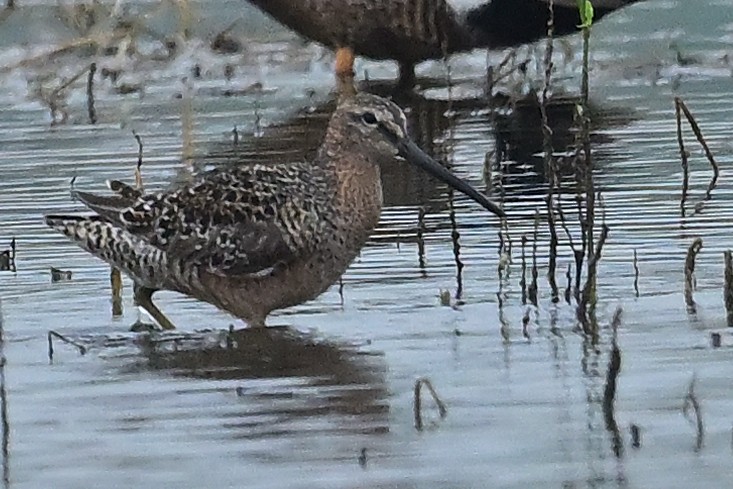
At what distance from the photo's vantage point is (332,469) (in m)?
5.14

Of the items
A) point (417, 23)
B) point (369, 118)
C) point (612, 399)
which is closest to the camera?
point (612, 399)

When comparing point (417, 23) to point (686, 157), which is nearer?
point (686, 157)

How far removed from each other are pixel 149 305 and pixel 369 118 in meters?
0.95

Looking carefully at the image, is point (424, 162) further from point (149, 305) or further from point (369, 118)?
point (149, 305)

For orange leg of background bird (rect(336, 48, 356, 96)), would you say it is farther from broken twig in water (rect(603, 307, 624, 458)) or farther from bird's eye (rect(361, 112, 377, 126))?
broken twig in water (rect(603, 307, 624, 458))

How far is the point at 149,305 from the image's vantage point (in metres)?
7.02

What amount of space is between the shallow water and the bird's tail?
161 mm

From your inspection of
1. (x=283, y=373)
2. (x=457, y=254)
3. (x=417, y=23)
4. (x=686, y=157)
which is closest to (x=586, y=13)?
(x=457, y=254)

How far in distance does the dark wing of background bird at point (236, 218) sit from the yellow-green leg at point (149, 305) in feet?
0.62

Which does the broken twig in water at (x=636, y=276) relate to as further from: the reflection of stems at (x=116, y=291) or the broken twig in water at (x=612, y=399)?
the reflection of stems at (x=116, y=291)

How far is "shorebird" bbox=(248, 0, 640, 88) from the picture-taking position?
1149cm

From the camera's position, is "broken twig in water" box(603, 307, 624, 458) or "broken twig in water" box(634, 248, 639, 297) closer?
"broken twig in water" box(603, 307, 624, 458)

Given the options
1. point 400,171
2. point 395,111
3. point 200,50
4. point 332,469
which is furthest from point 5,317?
point 200,50

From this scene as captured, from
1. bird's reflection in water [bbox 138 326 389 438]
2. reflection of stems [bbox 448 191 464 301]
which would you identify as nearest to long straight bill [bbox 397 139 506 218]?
reflection of stems [bbox 448 191 464 301]
